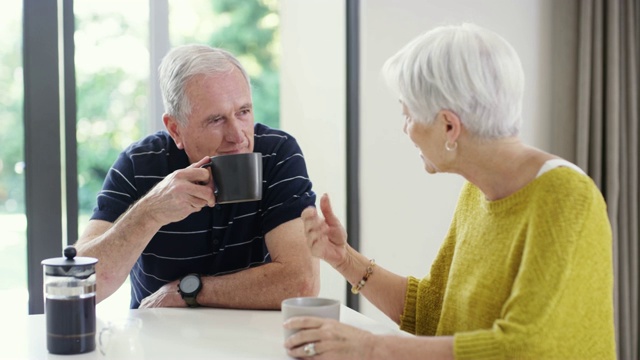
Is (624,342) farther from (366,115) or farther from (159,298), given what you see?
(159,298)

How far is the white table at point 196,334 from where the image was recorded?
134 cm

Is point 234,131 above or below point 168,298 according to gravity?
above

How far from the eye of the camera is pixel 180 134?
79.7 inches

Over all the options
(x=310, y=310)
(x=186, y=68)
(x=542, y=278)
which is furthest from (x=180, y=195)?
(x=542, y=278)

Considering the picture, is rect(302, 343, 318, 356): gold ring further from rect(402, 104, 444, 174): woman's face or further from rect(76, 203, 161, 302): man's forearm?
rect(76, 203, 161, 302): man's forearm

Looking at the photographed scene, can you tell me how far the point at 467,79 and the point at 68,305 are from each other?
0.82 metres

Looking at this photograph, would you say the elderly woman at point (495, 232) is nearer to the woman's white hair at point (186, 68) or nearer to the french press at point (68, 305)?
the french press at point (68, 305)

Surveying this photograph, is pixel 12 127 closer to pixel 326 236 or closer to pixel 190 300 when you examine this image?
pixel 190 300

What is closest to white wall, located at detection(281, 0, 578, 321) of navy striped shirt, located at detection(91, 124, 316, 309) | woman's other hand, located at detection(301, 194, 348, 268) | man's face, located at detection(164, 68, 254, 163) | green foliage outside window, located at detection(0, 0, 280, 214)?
green foliage outside window, located at detection(0, 0, 280, 214)

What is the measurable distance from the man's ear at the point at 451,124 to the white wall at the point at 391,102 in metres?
1.69

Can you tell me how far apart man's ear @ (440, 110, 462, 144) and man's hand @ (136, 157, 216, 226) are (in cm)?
58

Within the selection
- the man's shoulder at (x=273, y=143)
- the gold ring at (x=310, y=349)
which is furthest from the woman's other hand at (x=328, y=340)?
the man's shoulder at (x=273, y=143)

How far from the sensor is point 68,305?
1.33 meters

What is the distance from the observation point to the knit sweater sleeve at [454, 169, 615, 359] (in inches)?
46.2
